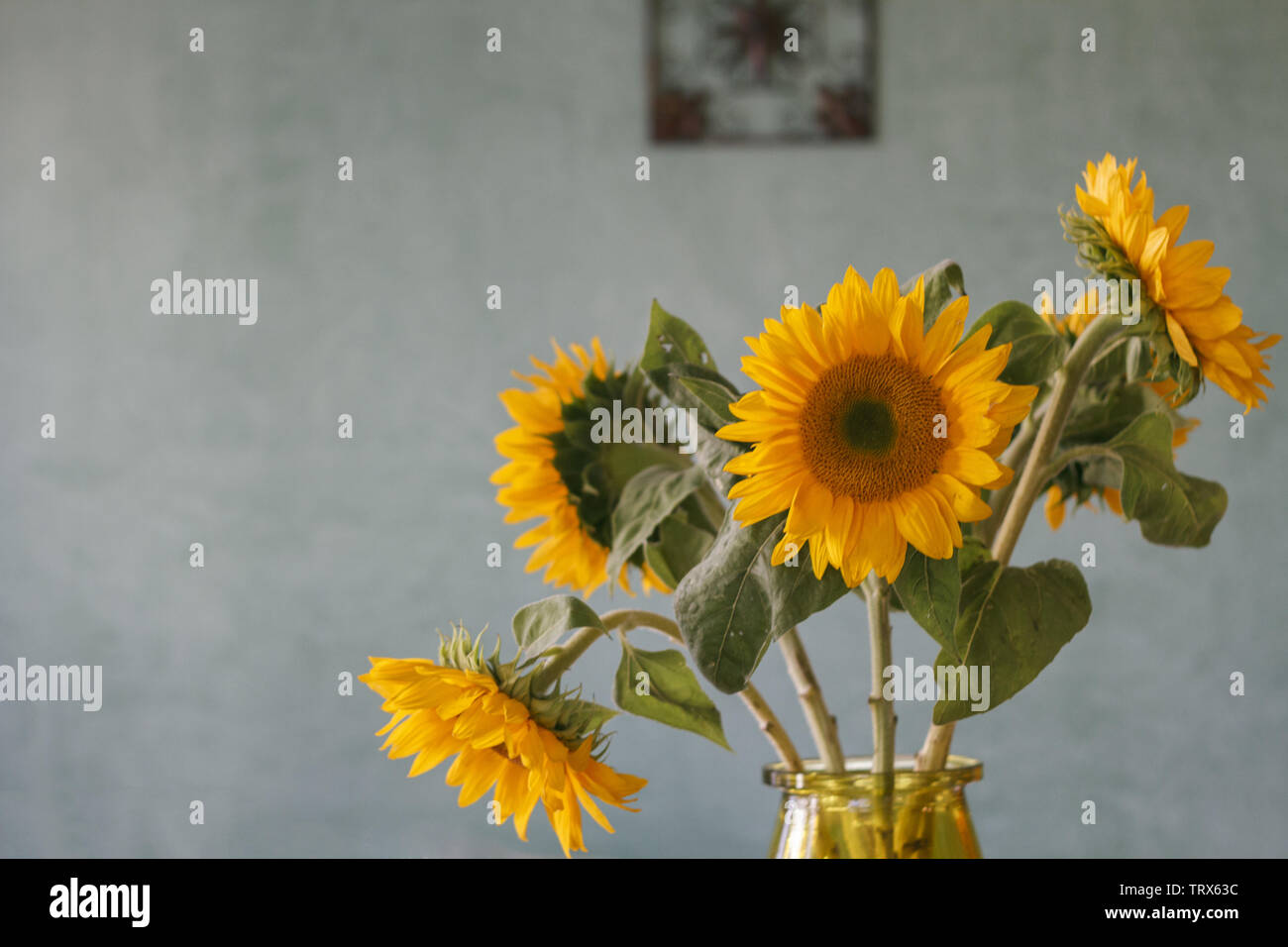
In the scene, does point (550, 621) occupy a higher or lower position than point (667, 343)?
lower

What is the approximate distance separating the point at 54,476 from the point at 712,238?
139 cm

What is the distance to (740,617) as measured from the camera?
1.19 ft

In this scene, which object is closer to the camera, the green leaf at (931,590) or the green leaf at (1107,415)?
the green leaf at (931,590)

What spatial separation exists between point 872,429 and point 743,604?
0.08 metres

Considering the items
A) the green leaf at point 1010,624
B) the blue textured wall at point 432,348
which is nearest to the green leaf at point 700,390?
the green leaf at point 1010,624

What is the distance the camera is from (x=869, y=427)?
381 millimetres

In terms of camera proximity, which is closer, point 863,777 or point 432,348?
point 863,777

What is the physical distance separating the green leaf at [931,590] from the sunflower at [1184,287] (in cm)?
11

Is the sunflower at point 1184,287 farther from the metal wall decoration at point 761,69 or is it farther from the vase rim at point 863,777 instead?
the metal wall decoration at point 761,69

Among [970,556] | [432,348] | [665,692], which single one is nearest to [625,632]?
[665,692]

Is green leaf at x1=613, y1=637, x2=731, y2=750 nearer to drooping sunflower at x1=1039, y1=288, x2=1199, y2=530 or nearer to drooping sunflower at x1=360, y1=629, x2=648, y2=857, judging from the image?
drooping sunflower at x1=360, y1=629, x2=648, y2=857

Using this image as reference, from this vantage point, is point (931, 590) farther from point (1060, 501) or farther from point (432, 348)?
point (432, 348)

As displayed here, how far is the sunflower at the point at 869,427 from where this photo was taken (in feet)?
1.17
